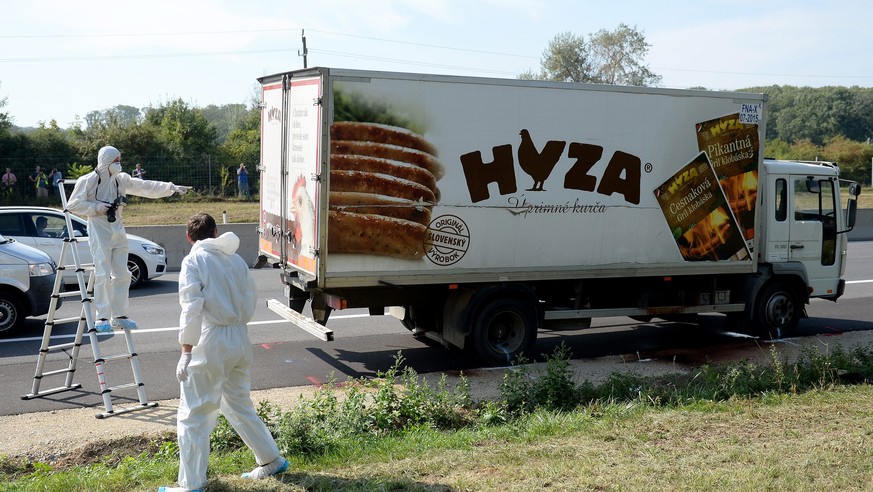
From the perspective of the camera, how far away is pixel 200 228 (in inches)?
219

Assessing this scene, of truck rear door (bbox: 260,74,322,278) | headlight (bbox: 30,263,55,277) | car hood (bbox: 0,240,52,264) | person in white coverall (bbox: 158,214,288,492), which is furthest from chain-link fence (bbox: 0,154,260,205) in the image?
person in white coverall (bbox: 158,214,288,492)

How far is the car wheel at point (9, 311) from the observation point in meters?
11.3

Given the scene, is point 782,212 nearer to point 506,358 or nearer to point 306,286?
point 506,358

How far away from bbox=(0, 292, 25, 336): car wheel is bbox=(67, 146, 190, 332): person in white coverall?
12.9 feet

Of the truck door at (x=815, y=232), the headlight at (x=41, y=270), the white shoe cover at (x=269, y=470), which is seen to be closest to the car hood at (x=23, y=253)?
the headlight at (x=41, y=270)

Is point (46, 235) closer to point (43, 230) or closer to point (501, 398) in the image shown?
point (43, 230)

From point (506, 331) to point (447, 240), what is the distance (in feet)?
4.95

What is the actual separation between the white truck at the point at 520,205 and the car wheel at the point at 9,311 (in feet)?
11.9

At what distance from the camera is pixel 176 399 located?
27.6 ft

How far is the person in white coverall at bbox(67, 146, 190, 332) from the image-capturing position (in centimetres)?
814

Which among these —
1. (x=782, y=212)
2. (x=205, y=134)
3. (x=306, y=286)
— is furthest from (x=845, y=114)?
(x=306, y=286)

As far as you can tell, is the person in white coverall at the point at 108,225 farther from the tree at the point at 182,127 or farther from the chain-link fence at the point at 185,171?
the tree at the point at 182,127

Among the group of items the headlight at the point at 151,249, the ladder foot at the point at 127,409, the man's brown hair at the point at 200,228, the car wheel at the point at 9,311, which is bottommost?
the ladder foot at the point at 127,409

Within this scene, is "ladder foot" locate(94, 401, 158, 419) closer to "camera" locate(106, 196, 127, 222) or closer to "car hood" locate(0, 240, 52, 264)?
"camera" locate(106, 196, 127, 222)
